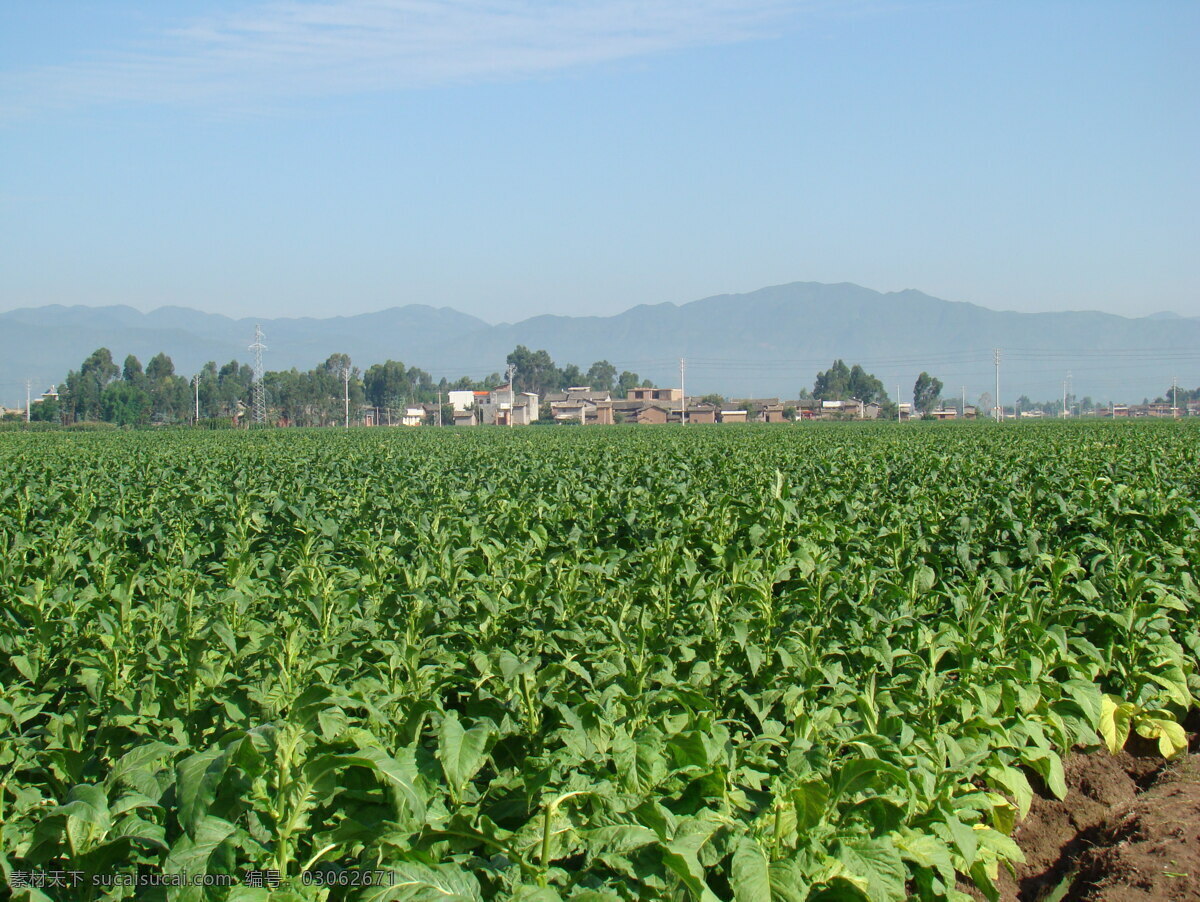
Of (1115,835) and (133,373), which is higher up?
(133,373)

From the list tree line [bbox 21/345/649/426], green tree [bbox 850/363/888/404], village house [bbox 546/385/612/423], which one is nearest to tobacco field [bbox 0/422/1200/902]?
tree line [bbox 21/345/649/426]

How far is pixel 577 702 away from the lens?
4.49m

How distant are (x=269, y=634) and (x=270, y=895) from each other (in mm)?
2537

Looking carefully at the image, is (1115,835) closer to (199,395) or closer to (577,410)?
(577,410)

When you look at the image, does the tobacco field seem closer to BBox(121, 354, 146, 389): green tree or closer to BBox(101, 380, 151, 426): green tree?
BBox(101, 380, 151, 426): green tree

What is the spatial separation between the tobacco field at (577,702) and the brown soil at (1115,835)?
0.70ft

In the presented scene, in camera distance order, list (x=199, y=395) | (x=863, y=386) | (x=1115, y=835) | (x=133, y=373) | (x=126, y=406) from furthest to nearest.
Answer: (x=863, y=386), (x=133, y=373), (x=199, y=395), (x=126, y=406), (x=1115, y=835)

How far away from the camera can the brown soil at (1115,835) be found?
441 cm

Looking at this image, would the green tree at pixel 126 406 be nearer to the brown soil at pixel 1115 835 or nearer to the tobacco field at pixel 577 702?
the tobacco field at pixel 577 702

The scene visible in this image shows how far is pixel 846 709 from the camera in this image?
5023 mm

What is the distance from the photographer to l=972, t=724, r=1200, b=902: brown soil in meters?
4.41

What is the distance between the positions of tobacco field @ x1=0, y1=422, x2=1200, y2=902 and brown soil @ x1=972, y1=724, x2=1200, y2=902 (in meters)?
0.21

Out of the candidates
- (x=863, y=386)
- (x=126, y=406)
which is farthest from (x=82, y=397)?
(x=863, y=386)

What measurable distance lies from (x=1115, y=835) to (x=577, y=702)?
3.01 m
